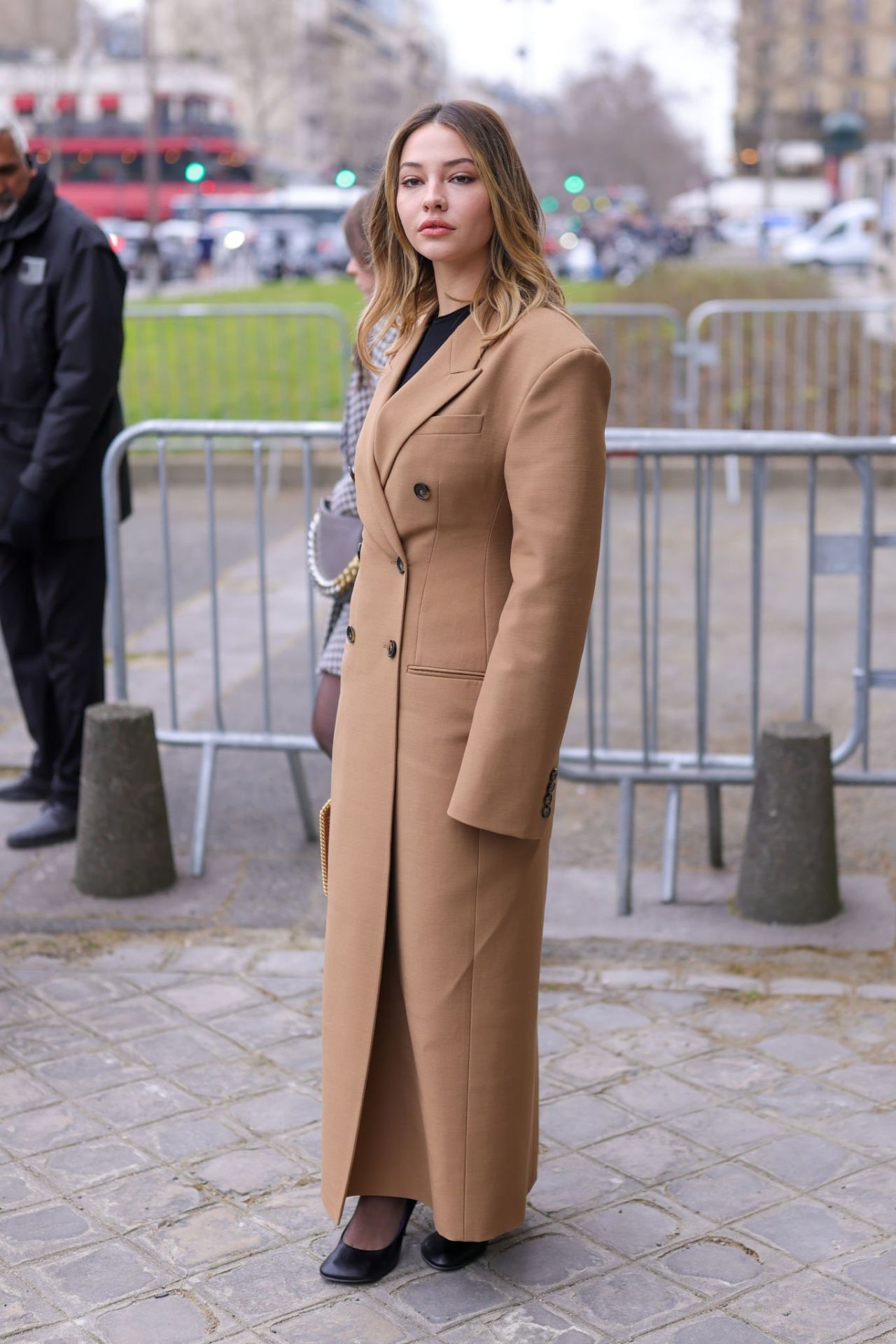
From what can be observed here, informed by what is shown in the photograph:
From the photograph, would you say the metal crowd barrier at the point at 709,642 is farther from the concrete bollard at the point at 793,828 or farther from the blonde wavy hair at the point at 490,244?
the blonde wavy hair at the point at 490,244

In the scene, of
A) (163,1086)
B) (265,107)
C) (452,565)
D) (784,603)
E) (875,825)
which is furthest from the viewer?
(265,107)

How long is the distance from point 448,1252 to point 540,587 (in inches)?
51.0

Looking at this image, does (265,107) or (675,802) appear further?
(265,107)

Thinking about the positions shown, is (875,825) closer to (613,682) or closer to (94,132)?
(613,682)

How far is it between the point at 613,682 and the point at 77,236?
314 centimetres

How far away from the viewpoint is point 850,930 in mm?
4785

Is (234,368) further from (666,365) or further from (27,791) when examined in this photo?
(27,791)

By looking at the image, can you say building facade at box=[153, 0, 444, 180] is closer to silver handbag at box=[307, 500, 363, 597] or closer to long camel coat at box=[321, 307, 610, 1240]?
silver handbag at box=[307, 500, 363, 597]

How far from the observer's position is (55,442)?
17.1 feet

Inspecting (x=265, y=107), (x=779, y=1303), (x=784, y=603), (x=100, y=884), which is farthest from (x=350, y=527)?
(x=265, y=107)

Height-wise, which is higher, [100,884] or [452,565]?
[452,565]

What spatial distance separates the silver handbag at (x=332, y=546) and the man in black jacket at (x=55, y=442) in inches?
52.7

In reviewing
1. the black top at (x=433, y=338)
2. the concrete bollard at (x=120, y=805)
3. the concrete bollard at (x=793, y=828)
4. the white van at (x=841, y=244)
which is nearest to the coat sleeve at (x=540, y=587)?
the black top at (x=433, y=338)

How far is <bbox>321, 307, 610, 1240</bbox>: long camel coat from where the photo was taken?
9.21 ft
